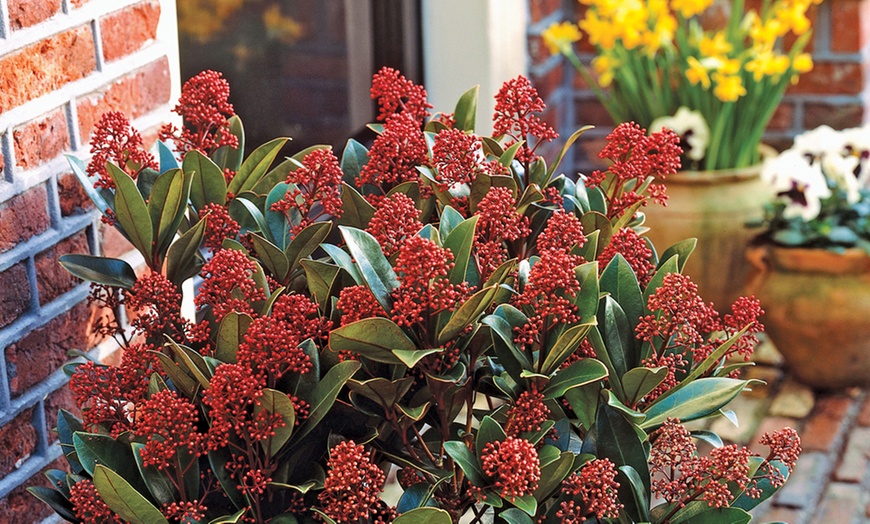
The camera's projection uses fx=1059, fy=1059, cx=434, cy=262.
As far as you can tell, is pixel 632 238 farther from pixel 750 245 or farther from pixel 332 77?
pixel 750 245

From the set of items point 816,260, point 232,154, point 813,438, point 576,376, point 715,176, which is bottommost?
point 813,438

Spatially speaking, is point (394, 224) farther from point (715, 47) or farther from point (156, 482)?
point (715, 47)

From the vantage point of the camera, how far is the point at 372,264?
0.85 m

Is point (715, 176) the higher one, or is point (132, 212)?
point (132, 212)

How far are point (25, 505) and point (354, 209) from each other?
0.51m

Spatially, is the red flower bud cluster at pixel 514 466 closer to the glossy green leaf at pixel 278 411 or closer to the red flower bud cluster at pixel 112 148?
the glossy green leaf at pixel 278 411

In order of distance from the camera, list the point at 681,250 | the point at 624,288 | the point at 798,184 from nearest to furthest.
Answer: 1. the point at 624,288
2. the point at 681,250
3. the point at 798,184

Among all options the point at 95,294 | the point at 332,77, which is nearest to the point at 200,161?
the point at 95,294

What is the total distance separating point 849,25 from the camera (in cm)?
317

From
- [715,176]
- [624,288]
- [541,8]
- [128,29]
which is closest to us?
[624,288]

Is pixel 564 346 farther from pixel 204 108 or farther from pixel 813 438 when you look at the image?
pixel 813 438

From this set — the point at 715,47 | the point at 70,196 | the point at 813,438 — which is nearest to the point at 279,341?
the point at 70,196

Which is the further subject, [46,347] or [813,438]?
[813,438]

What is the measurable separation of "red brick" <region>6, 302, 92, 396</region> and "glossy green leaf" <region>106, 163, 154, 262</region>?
19 cm
